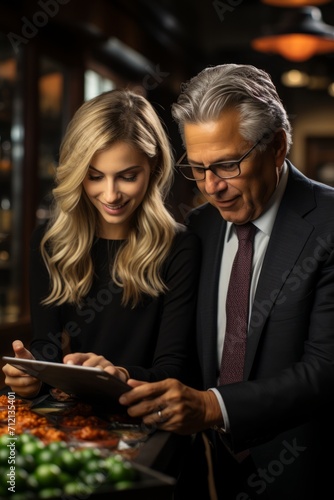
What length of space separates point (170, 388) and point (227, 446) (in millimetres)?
552

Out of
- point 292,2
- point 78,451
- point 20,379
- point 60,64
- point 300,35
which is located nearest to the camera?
point 78,451

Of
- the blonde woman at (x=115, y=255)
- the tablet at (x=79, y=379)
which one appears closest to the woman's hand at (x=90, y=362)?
the tablet at (x=79, y=379)

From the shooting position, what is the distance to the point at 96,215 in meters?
2.51

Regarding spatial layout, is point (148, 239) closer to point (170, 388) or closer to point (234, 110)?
point (234, 110)

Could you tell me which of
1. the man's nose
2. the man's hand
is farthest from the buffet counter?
the man's nose

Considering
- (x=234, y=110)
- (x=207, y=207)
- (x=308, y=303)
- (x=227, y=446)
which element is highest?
(x=234, y=110)

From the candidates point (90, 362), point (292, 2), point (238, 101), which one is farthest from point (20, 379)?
point (292, 2)

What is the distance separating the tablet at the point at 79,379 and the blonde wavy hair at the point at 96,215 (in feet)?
1.56

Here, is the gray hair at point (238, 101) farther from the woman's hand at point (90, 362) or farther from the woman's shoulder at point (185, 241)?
the woman's hand at point (90, 362)

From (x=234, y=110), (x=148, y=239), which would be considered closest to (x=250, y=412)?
(x=148, y=239)

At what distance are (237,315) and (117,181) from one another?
0.54 meters

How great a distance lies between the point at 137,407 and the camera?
179cm

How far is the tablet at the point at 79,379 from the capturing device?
165 centimetres

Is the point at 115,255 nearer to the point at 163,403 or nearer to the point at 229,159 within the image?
the point at 229,159
